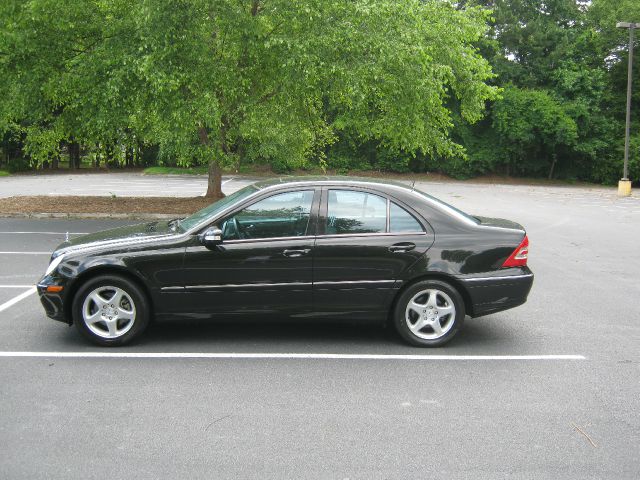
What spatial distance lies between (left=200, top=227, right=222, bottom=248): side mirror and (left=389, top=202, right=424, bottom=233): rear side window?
1.58 metres

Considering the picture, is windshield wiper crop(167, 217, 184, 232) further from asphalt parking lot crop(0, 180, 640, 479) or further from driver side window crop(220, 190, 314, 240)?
asphalt parking lot crop(0, 180, 640, 479)

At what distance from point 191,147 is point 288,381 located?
12376mm

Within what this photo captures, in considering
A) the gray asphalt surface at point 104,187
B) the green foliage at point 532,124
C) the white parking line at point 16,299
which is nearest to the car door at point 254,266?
the white parking line at point 16,299

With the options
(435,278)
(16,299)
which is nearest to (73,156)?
(16,299)

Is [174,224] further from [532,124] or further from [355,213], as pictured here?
[532,124]

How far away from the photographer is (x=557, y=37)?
42.3 m

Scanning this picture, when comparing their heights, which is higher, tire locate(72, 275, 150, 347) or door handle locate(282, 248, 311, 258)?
door handle locate(282, 248, 311, 258)

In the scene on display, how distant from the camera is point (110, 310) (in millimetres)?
5875

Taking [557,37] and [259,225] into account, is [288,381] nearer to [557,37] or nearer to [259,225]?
[259,225]

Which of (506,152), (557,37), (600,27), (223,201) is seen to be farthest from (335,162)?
(223,201)

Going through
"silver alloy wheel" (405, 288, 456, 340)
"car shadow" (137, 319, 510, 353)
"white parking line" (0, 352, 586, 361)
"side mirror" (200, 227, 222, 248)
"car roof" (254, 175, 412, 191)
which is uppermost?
"car roof" (254, 175, 412, 191)

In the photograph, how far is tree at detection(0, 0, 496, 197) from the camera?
1367 centimetres

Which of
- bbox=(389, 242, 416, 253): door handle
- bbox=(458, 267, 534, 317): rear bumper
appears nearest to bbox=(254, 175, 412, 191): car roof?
bbox=(389, 242, 416, 253): door handle

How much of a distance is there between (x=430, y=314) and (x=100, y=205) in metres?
13.5
